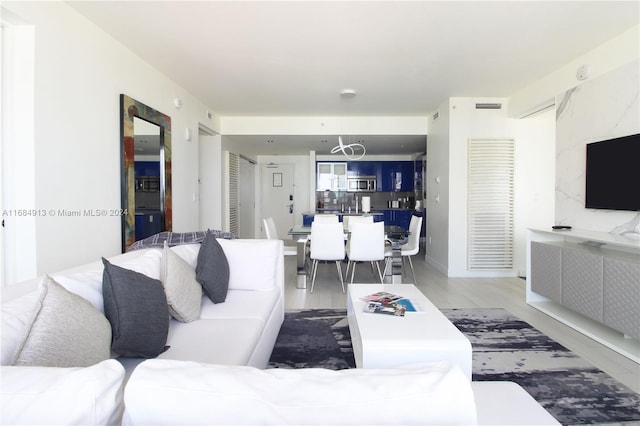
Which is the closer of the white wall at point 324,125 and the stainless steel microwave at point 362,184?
the white wall at point 324,125

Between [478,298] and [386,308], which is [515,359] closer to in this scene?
[386,308]

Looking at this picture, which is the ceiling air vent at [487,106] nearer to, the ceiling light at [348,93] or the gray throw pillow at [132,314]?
the ceiling light at [348,93]

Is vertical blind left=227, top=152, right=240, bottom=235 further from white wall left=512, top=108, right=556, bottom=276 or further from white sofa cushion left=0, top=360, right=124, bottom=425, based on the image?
white sofa cushion left=0, top=360, right=124, bottom=425

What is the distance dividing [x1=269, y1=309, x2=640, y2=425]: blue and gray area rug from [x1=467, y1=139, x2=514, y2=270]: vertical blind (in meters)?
1.80

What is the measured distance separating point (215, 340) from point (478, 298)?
10.5 feet

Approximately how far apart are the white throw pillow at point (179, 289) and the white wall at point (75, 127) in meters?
1.20

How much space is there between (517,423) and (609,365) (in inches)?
74.3

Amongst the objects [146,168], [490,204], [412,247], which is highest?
[146,168]

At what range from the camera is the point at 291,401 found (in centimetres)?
60

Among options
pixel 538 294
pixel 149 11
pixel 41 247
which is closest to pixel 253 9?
pixel 149 11

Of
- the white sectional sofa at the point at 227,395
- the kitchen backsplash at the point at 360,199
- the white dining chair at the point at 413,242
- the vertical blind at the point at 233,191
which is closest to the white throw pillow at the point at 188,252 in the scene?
the white sectional sofa at the point at 227,395

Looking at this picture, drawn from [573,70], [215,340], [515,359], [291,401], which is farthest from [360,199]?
[291,401]

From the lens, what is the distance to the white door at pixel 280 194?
9.63 meters

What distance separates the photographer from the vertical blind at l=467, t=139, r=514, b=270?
16.2 feet
